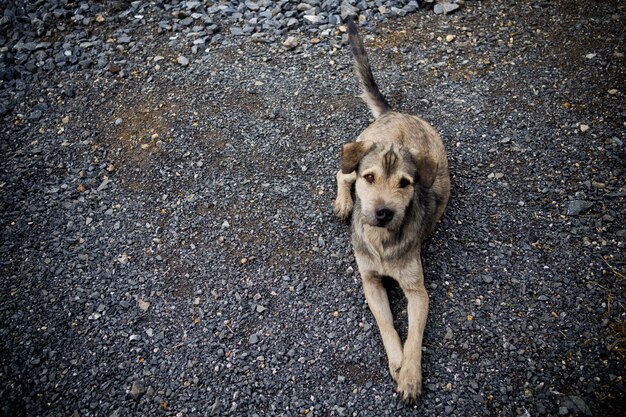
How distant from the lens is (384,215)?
3904 mm

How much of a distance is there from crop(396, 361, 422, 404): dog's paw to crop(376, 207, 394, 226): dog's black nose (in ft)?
4.28

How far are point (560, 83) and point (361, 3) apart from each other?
3.34 meters

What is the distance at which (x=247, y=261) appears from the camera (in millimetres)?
4957

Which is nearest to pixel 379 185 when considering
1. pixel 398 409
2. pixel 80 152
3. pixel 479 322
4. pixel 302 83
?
pixel 479 322

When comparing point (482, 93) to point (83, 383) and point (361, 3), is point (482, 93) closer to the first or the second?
point (361, 3)

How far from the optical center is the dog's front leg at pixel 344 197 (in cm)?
516

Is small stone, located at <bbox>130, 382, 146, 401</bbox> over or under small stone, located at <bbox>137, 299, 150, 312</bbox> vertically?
under

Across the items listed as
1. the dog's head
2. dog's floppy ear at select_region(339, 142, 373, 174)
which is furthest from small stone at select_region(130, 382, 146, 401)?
dog's floppy ear at select_region(339, 142, 373, 174)

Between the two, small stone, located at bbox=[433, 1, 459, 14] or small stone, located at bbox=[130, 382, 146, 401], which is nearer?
small stone, located at bbox=[130, 382, 146, 401]

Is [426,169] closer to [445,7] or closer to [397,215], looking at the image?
[397,215]

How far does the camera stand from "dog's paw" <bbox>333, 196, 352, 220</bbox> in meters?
5.15

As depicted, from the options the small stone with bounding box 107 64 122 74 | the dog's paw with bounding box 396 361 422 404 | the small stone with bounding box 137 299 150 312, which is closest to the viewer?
the dog's paw with bounding box 396 361 422 404

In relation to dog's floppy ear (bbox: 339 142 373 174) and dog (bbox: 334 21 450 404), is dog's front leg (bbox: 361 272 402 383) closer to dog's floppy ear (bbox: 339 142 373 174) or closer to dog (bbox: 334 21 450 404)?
dog (bbox: 334 21 450 404)

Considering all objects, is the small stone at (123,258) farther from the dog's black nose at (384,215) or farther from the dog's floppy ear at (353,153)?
the dog's black nose at (384,215)
